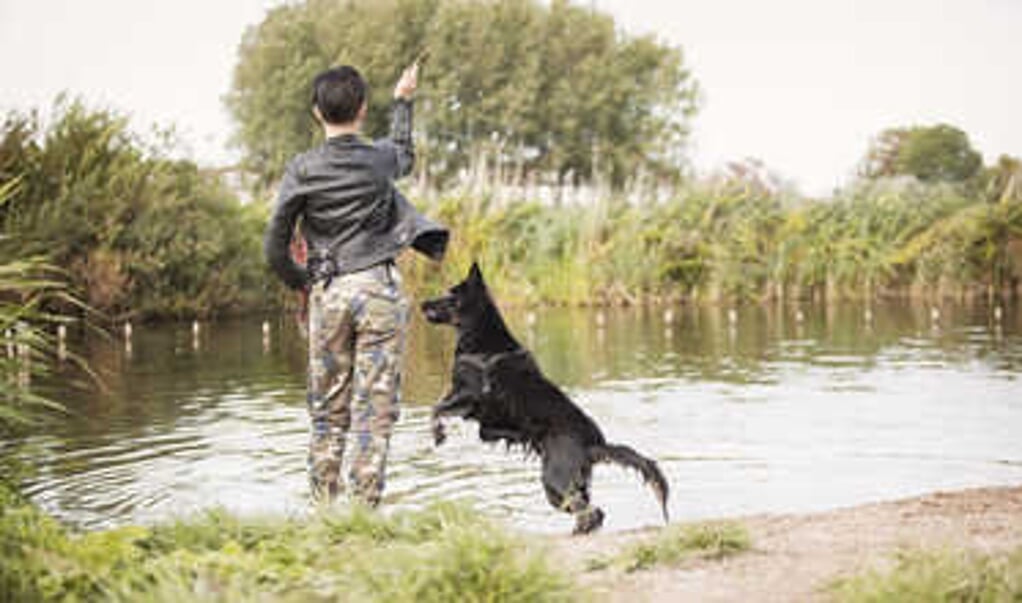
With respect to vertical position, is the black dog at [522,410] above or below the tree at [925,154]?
below

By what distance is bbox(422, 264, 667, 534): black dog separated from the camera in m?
4.99

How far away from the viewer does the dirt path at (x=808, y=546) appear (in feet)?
12.1

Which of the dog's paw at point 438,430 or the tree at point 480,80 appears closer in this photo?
the dog's paw at point 438,430

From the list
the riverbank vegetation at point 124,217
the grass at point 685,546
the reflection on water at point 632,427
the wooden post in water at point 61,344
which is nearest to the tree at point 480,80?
the riverbank vegetation at point 124,217

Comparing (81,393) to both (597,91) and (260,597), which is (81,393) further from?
(597,91)

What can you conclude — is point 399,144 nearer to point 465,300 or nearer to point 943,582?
point 465,300

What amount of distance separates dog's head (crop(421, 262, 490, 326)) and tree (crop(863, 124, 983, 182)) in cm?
5443

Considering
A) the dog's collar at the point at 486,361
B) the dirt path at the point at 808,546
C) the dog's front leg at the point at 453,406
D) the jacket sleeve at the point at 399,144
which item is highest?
the jacket sleeve at the point at 399,144

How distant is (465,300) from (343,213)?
0.79 metres

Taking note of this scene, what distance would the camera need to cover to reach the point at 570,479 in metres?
4.98

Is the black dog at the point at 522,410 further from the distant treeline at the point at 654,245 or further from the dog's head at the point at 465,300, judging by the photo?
the distant treeline at the point at 654,245

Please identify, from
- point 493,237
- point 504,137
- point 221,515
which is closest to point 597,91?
point 504,137

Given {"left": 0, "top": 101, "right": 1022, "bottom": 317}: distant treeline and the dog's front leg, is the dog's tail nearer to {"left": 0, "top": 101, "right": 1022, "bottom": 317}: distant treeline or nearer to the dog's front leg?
the dog's front leg

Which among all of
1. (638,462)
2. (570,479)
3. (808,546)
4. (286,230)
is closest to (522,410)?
(570,479)
